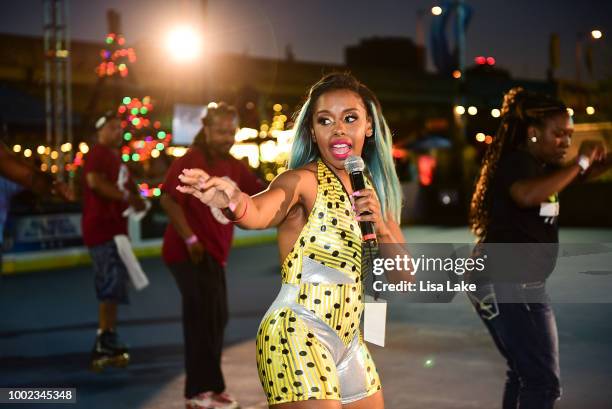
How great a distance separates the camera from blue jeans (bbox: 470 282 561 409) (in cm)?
372

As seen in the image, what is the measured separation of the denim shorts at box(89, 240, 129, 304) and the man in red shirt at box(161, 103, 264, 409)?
1.41m

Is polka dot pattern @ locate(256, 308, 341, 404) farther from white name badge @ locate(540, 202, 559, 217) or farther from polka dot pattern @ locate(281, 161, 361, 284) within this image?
white name badge @ locate(540, 202, 559, 217)

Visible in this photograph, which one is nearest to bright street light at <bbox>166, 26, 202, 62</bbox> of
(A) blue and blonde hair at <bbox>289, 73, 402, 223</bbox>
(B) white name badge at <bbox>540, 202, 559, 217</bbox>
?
(B) white name badge at <bbox>540, 202, 559, 217</bbox>

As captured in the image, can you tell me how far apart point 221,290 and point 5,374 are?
2.24 meters

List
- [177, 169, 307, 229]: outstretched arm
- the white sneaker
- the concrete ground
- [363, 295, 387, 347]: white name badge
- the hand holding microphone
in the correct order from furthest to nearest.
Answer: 1. the concrete ground
2. the white sneaker
3. [363, 295, 387, 347]: white name badge
4. the hand holding microphone
5. [177, 169, 307, 229]: outstretched arm

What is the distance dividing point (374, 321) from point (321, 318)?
334 mm

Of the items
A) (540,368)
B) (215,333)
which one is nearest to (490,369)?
(215,333)

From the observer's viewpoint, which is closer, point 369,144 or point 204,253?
point 369,144

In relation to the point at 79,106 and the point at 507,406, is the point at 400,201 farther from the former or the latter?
the point at 79,106

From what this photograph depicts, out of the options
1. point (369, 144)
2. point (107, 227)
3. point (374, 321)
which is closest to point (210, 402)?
point (107, 227)

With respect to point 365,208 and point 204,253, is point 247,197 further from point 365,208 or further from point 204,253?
point 204,253

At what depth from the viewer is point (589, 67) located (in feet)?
90.5

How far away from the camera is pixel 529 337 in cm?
374

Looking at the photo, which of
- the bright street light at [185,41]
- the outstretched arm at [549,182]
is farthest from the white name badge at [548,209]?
the bright street light at [185,41]
